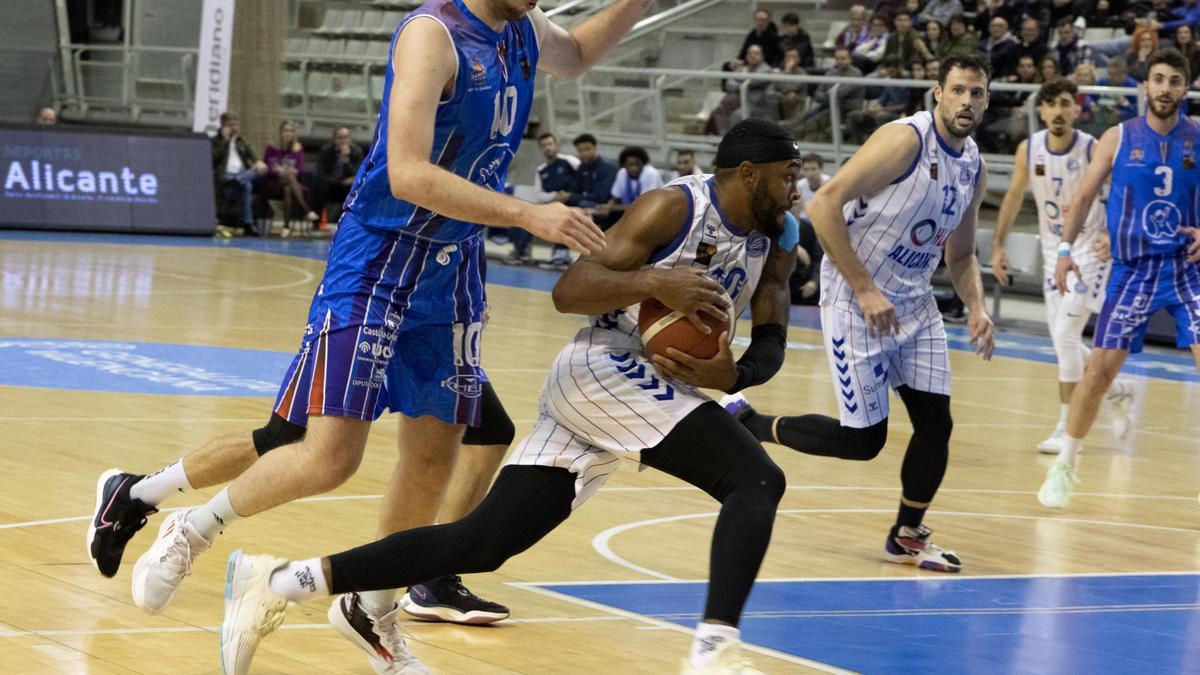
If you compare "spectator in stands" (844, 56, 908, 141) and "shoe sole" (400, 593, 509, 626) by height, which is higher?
"spectator in stands" (844, 56, 908, 141)

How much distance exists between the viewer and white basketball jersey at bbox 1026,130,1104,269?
9953 millimetres

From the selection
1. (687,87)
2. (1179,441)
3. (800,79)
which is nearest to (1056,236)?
(1179,441)

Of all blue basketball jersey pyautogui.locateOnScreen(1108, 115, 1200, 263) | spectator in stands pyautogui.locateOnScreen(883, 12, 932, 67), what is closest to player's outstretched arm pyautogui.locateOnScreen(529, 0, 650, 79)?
blue basketball jersey pyautogui.locateOnScreen(1108, 115, 1200, 263)

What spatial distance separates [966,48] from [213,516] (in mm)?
15394

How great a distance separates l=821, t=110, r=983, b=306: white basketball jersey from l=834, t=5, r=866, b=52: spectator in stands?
14.8 m

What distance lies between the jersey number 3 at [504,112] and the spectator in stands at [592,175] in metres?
15.2

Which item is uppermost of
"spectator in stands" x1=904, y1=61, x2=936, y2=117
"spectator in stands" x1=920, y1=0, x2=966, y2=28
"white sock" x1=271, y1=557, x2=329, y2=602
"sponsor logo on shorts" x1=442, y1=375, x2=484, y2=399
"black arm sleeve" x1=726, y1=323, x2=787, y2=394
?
"spectator in stands" x1=920, y1=0, x2=966, y2=28

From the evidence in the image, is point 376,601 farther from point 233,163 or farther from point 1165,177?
point 233,163

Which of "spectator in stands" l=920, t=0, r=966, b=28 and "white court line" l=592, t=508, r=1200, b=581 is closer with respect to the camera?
"white court line" l=592, t=508, r=1200, b=581

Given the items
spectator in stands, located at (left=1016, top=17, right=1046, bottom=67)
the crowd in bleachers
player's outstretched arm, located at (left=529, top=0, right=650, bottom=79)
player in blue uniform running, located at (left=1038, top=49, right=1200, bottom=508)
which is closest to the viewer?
player's outstretched arm, located at (left=529, top=0, right=650, bottom=79)

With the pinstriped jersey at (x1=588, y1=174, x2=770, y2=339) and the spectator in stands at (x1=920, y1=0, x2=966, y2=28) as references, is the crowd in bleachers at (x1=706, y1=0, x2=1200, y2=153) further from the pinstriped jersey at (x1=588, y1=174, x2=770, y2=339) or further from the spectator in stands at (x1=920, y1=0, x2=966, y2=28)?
the pinstriped jersey at (x1=588, y1=174, x2=770, y2=339)

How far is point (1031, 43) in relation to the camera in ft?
59.9

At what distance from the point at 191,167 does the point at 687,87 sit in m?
6.14

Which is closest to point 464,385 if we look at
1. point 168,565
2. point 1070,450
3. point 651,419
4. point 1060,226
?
point 651,419
